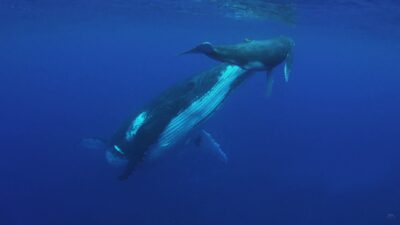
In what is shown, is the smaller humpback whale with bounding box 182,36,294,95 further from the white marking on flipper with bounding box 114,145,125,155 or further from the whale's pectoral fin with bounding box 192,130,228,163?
the whale's pectoral fin with bounding box 192,130,228,163

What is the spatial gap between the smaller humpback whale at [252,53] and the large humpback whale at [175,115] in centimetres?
8

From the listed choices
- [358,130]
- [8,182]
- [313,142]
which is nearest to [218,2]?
[313,142]

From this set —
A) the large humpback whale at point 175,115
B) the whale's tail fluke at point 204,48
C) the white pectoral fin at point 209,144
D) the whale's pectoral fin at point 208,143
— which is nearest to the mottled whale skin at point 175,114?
the large humpback whale at point 175,115

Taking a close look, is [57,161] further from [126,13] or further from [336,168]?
[126,13]

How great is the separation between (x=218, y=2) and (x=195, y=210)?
46.6ft

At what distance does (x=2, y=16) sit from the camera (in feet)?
125

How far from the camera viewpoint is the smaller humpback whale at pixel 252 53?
390 centimetres

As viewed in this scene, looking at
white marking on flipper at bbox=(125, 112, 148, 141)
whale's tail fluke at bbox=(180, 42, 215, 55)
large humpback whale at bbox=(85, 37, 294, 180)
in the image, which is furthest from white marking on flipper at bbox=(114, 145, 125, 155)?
whale's tail fluke at bbox=(180, 42, 215, 55)

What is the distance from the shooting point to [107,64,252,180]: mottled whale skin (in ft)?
16.3

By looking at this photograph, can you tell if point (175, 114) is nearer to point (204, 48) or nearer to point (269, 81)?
point (269, 81)

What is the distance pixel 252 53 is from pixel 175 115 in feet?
4.97

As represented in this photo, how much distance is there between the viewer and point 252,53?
4117mm

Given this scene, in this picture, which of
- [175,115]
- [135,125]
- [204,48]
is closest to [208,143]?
[135,125]

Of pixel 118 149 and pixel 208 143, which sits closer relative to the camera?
pixel 118 149
